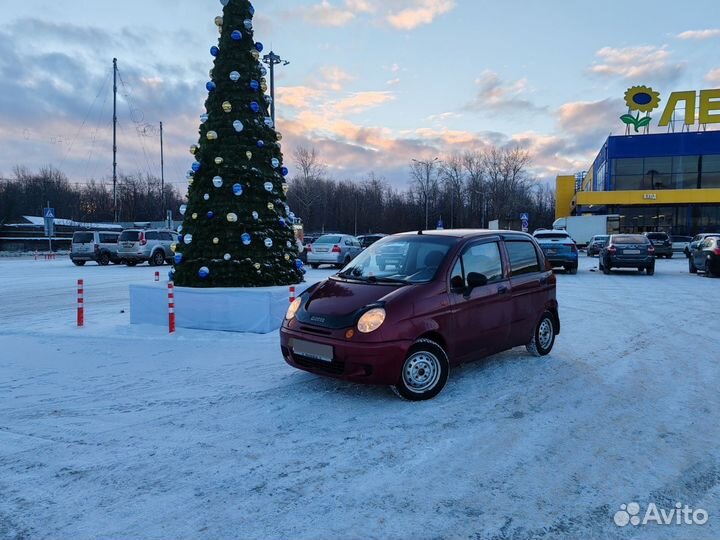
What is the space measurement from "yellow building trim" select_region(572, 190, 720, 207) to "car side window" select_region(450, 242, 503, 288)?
Answer: 42.5 m

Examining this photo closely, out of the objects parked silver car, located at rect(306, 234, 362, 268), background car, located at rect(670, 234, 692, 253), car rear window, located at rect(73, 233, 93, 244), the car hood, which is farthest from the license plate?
background car, located at rect(670, 234, 692, 253)

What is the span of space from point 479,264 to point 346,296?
170 cm

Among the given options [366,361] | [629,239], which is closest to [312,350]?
[366,361]

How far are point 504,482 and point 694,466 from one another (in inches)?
58.4

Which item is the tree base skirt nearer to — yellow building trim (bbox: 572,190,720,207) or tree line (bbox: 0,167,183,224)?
yellow building trim (bbox: 572,190,720,207)

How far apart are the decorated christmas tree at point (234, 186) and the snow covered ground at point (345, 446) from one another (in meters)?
2.49

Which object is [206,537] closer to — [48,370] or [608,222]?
[48,370]

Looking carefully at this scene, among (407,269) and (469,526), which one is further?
(407,269)

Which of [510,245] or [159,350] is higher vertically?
[510,245]

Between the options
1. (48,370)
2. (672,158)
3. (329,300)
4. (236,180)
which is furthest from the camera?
(672,158)

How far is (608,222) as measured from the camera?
41.7 m

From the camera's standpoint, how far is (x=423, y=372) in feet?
17.1

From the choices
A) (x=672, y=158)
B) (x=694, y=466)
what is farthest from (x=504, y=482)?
(x=672, y=158)

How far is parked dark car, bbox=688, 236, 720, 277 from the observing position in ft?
59.9
